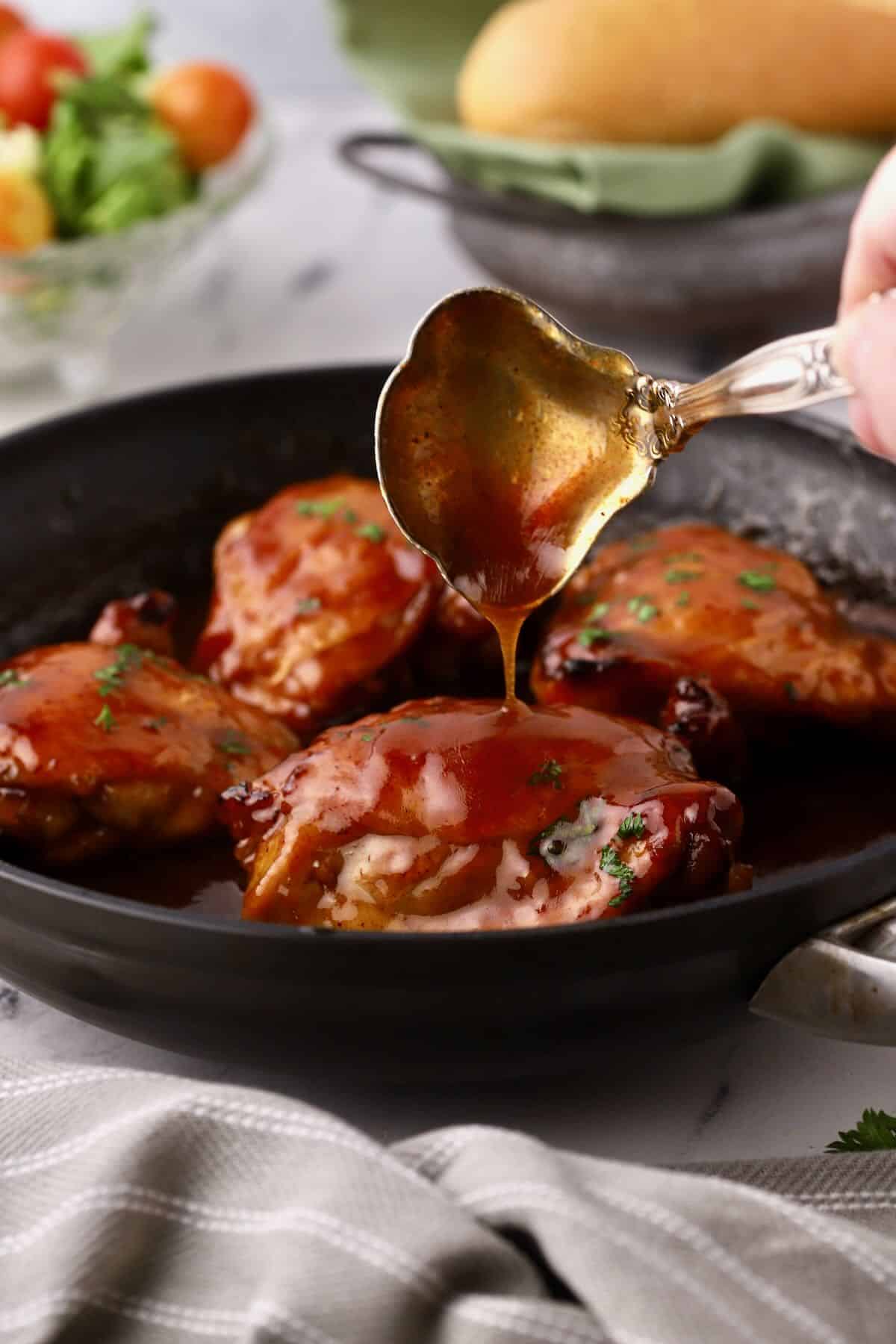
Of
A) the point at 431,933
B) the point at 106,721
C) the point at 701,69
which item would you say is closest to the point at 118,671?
the point at 106,721

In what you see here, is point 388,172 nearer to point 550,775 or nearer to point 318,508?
point 318,508

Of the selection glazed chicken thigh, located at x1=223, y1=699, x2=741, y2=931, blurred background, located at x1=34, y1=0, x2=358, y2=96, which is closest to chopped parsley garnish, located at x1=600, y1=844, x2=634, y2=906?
glazed chicken thigh, located at x1=223, y1=699, x2=741, y2=931

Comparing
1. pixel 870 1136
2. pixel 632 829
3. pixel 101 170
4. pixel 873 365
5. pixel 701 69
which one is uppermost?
pixel 873 365

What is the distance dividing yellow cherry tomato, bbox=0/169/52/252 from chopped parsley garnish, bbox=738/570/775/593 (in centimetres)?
273

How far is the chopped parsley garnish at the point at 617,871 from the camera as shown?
2271 millimetres

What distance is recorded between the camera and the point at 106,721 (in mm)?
2732

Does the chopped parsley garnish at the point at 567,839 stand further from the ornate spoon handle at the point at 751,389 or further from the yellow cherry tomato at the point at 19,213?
the yellow cherry tomato at the point at 19,213

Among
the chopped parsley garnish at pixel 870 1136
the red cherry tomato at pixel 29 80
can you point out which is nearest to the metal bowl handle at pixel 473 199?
the red cherry tomato at pixel 29 80

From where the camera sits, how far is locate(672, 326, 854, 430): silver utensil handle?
2.28 meters

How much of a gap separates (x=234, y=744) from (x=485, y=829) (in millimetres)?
652

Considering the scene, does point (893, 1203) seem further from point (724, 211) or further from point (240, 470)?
point (724, 211)

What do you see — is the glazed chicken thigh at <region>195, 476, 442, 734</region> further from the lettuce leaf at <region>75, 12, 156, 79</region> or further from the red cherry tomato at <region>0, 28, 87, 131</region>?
the lettuce leaf at <region>75, 12, 156, 79</region>

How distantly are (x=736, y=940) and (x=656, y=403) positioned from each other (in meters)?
0.91

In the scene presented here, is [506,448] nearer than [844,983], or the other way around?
[844,983]
